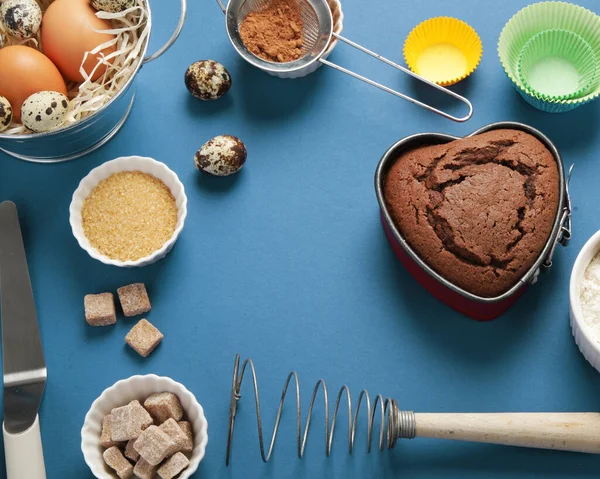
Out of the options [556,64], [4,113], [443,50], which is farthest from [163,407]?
[556,64]

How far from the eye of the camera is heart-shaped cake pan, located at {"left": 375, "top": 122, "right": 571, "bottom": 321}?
164cm

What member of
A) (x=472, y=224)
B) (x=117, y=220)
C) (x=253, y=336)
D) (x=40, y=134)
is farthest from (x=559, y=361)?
(x=40, y=134)

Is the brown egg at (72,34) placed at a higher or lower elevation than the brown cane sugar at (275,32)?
lower

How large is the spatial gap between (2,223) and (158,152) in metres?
0.34

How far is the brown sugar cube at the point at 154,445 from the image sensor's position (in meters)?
1.58

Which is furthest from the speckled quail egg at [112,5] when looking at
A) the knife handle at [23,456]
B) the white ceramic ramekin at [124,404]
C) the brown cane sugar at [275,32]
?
the knife handle at [23,456]

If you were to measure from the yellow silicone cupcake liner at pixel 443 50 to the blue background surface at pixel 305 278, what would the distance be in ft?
0.11

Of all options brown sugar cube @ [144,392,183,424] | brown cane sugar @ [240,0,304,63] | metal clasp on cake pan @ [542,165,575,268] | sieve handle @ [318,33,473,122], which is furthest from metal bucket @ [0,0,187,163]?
metal clasp on cake pan @ [542,165,575,268]

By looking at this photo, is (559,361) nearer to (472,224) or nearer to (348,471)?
(472,224)

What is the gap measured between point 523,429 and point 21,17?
117 centimetres

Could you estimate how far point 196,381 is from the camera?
175cm

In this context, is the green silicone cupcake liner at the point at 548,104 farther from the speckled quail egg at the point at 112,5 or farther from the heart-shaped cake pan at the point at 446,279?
the speckled quail egg at the point at 112,5

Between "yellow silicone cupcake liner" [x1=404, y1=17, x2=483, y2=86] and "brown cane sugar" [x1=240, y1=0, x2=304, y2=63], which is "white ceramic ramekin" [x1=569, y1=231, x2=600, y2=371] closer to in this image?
"yellow silicone cupcake liner" [x1=404, y1=17, x2=483, y2=86]

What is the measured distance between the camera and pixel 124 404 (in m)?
1.69
